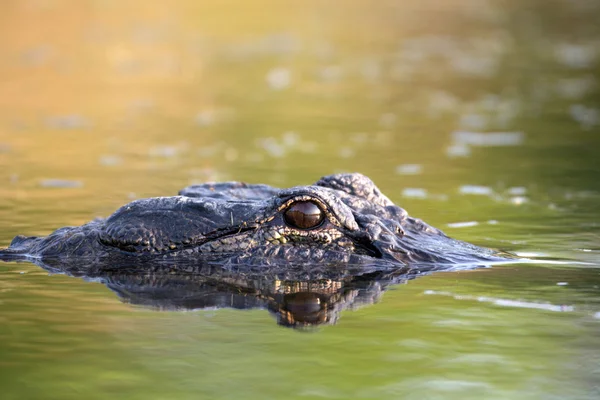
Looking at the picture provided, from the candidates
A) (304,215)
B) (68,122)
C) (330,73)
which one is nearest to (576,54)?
(330,73)

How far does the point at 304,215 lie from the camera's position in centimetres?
697

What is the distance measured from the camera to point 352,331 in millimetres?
5723

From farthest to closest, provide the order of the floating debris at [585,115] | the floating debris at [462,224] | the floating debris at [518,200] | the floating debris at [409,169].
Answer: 1. the floating debris at [585,115]
2. the floating debris at [409,169]
3. the floating debris at [518,200]
4. the floating debris at [462,224]

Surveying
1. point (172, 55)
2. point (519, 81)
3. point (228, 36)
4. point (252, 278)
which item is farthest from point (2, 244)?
point (228, 36)

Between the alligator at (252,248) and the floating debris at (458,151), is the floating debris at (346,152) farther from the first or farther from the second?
the alligator at (252,248)

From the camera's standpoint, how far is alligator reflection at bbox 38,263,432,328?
20.4 ft

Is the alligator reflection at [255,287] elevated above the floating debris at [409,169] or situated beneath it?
situated beneath

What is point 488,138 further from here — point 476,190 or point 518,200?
point 518,200

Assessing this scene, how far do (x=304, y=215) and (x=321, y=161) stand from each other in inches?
238

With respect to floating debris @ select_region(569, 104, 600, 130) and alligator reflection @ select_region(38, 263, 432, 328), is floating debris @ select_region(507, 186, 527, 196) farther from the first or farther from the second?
floating debris @ select_region(569, 104, 600, 130)

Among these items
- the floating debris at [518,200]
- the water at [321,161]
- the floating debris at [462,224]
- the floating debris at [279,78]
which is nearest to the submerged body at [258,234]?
the water at [321,161]

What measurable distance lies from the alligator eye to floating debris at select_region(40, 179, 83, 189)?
4.99m

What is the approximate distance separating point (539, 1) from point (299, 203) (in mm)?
27089

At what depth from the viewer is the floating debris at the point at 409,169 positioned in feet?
40.2
